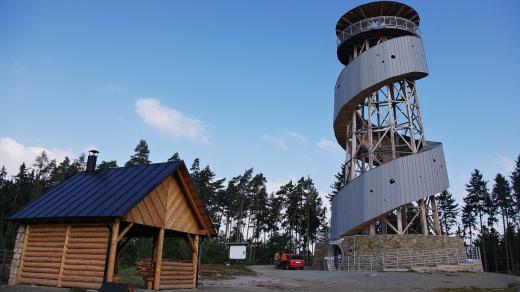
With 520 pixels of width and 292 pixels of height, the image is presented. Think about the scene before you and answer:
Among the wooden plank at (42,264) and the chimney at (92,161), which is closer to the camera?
the wooden plank at (42,264)

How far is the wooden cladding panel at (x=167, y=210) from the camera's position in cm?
1291

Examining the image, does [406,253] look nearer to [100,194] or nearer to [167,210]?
[167,210]

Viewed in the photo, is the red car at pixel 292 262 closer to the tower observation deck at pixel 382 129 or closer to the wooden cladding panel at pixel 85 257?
the tower observation deck at pixel 382 129

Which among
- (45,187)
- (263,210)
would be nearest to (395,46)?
(263,210)

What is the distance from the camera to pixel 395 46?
95.0 feet

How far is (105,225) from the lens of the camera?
12211 millimetres

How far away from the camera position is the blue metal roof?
12359mm

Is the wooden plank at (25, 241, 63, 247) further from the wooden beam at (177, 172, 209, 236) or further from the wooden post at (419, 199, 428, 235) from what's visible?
the wooden post at (419, 199, 428, 235)

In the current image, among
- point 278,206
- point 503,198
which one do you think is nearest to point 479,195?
point 503,198

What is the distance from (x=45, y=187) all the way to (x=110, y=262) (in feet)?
164

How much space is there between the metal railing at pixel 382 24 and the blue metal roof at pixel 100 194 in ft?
70.1

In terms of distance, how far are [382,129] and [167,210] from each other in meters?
18.7

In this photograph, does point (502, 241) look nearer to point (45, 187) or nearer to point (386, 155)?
point (386, 155)

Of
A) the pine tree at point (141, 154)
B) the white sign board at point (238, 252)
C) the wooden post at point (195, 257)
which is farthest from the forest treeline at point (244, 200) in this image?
the wooden post at point (195, 257)
